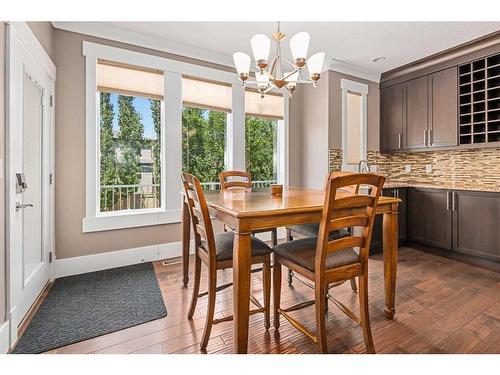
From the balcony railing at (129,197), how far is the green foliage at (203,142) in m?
0.48

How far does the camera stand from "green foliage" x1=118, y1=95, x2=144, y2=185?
124 inches

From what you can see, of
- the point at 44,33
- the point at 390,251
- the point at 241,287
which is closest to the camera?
the point at 241,287

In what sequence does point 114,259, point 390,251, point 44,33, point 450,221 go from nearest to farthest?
point 390,251 < point 44,33 < point 114,259 < point 450,221

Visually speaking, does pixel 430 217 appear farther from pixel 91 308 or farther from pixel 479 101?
pixel 91 308

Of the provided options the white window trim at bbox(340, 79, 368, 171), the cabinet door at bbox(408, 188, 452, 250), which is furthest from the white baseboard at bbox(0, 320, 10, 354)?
the cabinet door at bbox(408, 188, 452, 250)

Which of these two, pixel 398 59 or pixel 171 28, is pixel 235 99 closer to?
Answer: pixel 171 28

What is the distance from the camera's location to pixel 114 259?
3031 mm

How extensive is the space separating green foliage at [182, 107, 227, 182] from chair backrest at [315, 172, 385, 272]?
7.74 ft

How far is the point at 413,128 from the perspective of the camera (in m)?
3.94

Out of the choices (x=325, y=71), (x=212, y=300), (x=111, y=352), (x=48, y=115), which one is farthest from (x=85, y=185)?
(x=325, y=71)

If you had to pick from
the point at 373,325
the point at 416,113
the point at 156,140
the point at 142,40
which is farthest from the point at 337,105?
the point at 373,325

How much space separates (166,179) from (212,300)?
1984 mm

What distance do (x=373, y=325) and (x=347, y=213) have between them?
2.91ft
